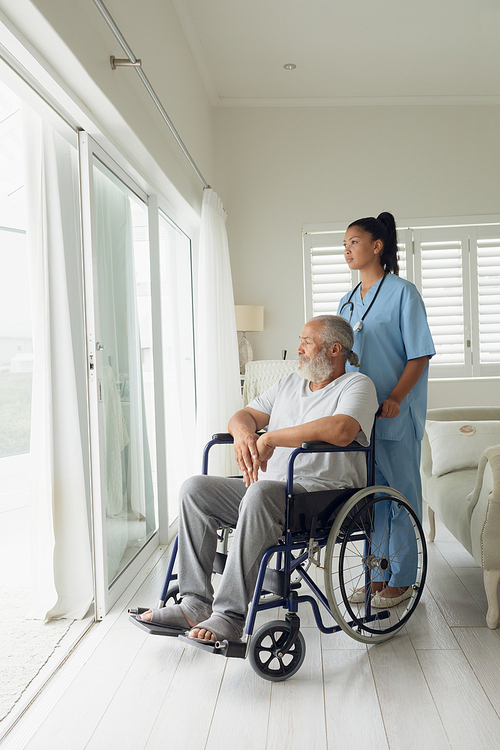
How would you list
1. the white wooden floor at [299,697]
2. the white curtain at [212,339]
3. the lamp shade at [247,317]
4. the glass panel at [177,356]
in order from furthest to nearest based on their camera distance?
the lamp shade at [247,317], the white curtain at [212,339], the glass panel at [177,356], the white wooden floor at [299,697]

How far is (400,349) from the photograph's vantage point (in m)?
2.34

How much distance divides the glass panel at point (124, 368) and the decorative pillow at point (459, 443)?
140 cm

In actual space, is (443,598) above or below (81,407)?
below

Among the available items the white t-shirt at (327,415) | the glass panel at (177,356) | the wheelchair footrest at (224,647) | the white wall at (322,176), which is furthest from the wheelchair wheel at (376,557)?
the white wall at (322,176)

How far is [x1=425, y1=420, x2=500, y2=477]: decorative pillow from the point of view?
2.76 m

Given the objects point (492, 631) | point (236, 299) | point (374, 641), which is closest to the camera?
point (374, 641)

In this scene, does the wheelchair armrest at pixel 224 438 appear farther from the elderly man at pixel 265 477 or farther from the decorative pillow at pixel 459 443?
the decorative pillow at pixel 459 443

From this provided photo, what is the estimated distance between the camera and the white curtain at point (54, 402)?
207 cm

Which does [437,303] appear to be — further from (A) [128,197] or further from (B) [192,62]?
(A) [128,197]

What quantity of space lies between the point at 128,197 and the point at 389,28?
2163mm

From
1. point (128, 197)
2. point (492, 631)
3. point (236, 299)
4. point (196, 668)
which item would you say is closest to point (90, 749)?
point (196, 668)

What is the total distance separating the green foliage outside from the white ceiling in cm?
237

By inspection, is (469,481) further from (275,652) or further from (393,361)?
(275,652)

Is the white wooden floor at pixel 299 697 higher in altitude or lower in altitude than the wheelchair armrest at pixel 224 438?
lower
